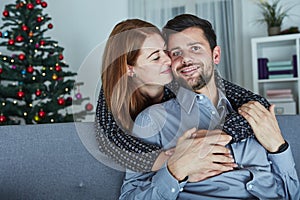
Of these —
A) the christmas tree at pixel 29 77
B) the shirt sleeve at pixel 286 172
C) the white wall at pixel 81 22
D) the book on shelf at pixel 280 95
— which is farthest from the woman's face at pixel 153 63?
the white wall at pixel 81 22

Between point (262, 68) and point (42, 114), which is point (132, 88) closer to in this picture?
point (42, 114)

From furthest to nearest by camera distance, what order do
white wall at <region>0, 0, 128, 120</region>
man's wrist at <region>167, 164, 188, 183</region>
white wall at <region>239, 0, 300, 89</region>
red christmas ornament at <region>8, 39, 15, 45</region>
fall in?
white wall at <region>0, 0, 128, 120</region>, white wall at <region>239, 0, 300, 89</region>, red christmas ornament at <region>8, 39, 15, 45</region>, man's wrist at <region>167, 164, 188, 183</region>

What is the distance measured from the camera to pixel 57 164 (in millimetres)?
1200

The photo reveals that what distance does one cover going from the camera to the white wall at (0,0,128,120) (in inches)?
164

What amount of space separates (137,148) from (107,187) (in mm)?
273

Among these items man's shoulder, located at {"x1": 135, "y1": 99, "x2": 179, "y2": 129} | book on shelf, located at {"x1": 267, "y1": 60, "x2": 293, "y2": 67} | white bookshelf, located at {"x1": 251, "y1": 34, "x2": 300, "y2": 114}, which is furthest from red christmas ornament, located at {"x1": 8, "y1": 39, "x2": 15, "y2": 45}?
man's shoulder, located at {"x1": 135, "y1": 99, "x2": 179, "y2": 129}

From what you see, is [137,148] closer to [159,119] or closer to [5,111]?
[159,119]

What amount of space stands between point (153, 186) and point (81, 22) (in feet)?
11.4

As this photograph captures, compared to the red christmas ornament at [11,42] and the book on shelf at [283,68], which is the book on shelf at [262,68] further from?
the red christmas ornament at [11,42]

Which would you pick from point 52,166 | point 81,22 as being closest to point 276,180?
point 52,166

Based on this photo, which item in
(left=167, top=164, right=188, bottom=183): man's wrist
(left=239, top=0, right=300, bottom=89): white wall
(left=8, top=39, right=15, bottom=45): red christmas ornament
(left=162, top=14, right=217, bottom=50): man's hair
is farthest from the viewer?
(left=239, top=0, right=300, bottom=89): white wall

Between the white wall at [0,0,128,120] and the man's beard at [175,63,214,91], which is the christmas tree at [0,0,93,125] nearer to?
the white wall at [0,0,128,120]

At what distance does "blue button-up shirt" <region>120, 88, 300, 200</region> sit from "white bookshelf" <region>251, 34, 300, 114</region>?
249 cm

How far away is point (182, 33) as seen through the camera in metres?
1.04
